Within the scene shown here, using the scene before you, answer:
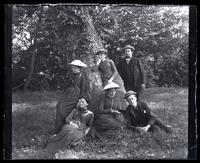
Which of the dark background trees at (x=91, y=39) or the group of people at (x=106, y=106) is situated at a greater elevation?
the dark background trees at (x=91, y=39)

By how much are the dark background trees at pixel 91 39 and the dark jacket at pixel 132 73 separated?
0.13 meters

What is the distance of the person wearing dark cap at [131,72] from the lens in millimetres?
7797

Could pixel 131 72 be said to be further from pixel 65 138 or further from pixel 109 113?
pixel 65 138

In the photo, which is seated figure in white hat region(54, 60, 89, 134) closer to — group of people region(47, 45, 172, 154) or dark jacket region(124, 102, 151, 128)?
group of people region(47, 45, 172, 154)

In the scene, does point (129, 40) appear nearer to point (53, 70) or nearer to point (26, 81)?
point (53, 70)

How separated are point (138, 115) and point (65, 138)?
61.1 inches

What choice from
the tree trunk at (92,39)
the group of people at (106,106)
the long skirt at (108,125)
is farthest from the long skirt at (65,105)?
the long skirt at (108,125)

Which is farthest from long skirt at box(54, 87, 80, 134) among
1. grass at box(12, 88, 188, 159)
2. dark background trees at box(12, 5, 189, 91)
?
dark background trees at box(12, 5, 189, 91)

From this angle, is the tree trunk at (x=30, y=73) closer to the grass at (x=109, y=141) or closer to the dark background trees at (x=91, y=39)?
the dark background trees at (x=91, y=39)

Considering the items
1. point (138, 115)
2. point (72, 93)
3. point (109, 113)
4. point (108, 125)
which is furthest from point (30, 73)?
point (138, 115)

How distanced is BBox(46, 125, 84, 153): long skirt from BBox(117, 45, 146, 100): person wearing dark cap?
135 cm

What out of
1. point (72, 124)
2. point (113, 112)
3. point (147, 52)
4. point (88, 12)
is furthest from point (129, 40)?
point (72, 124)

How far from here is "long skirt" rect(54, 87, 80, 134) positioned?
7723 mm

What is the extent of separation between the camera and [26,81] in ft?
25.4
